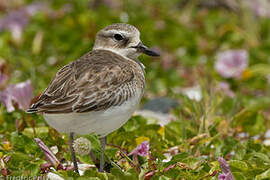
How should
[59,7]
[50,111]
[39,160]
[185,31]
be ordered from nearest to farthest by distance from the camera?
[50,111]
[39,160]
[185,31]
[59,7]

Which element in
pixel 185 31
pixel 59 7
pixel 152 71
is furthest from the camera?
pixel 59 7

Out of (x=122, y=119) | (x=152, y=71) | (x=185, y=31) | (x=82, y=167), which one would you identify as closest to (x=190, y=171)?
(x=122, y=119)

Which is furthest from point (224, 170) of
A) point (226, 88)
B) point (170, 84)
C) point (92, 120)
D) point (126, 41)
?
point (170, 84)

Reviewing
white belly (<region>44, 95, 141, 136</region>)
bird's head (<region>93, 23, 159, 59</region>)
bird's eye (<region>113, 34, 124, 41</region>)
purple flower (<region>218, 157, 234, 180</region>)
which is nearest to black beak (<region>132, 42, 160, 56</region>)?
bird's head (<region>93, 23, 159, 59</region>)

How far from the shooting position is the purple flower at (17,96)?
471 centimetres

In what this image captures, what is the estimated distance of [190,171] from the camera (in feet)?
12.1

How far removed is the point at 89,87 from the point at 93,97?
129mm

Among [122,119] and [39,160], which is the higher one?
[122,119]

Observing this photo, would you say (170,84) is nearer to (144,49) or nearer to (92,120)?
(144,49)

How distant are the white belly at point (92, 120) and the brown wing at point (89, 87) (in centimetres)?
4

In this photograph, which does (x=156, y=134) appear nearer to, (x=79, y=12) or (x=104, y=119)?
(x=104, y=119)

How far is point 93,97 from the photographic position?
3602 mm

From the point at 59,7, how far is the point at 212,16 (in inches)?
105

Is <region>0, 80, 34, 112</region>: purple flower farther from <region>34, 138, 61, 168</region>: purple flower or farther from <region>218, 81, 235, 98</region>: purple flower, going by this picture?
<region>218, 81, 235, 98</region>: purple flower
